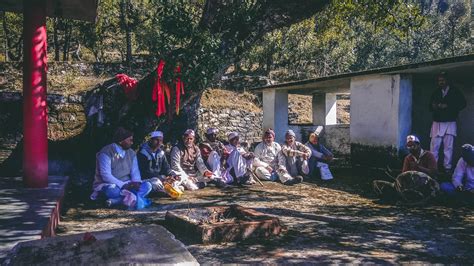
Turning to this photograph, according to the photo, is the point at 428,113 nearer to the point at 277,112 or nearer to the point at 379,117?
the point at 379,117

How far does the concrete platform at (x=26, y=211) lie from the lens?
13.9 feet

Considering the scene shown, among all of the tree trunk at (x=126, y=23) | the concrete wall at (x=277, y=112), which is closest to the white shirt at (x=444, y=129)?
the concrete wall at (x=277, y=112)

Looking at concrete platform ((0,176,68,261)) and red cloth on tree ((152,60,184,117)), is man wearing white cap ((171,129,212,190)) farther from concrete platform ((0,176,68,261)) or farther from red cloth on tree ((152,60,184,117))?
concrete platform ((0,176,68,261))

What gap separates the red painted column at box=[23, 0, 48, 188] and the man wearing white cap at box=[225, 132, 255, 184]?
439 centimetres

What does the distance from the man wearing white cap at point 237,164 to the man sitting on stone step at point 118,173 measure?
2813 millimetres

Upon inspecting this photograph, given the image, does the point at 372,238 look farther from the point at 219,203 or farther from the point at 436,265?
the point at 219,203

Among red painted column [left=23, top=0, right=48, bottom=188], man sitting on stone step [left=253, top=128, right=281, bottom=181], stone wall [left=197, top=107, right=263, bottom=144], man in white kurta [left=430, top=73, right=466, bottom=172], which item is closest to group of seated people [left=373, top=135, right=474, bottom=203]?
man in white kurta [left=430, top=73, right=466, bottom=172]

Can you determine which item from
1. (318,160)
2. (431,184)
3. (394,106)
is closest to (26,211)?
(431,184)

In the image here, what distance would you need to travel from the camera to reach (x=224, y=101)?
2225 centimetres

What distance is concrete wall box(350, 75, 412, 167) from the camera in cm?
1027

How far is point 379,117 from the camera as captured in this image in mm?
10836

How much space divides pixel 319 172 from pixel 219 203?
13.3ft

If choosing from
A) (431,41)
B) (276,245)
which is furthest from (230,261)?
(431,41)

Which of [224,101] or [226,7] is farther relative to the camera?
[224,101]
